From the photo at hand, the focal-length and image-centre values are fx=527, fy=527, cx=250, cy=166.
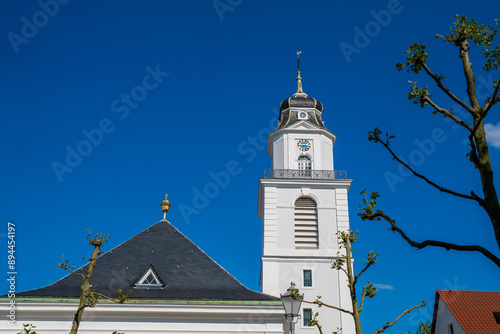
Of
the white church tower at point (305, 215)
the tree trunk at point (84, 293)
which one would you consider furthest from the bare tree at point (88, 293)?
the white church tower at point (305, 215)

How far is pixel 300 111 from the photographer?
3762 centimetres

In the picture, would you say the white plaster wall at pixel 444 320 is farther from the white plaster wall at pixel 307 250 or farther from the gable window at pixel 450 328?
the white plaster wall at pixel 307 250

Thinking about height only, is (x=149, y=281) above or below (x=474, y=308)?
below

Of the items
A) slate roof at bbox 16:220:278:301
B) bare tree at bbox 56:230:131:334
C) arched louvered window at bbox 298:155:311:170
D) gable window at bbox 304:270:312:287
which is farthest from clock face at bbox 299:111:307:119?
bare tree at bbox 56:230:131:334

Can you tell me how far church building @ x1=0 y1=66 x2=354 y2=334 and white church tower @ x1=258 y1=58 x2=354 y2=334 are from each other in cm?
6

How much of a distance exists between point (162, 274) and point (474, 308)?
18.0 m

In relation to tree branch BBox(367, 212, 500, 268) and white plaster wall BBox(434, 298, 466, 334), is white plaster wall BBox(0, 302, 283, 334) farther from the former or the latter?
white plaster wall BBox(434, 298, 466, 334)

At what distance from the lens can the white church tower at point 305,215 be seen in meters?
30.7

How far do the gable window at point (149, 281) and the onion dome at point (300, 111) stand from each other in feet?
62.5

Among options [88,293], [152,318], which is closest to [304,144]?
[152,318]

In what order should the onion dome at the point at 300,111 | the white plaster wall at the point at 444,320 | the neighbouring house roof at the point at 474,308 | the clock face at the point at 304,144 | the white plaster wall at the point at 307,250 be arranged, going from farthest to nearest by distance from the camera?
the onion dome at the point at 300,111
the clock face at the point at 304,144
the white plaster wall at the point at 307,250
the white plaster wall at the point at 444,320
the neighbouring house roof at the point at 474,308

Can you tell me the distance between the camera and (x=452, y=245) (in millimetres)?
7348

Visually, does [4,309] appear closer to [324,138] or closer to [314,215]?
[314,215]

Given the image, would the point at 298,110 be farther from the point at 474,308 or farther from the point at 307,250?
the point at 474,308
